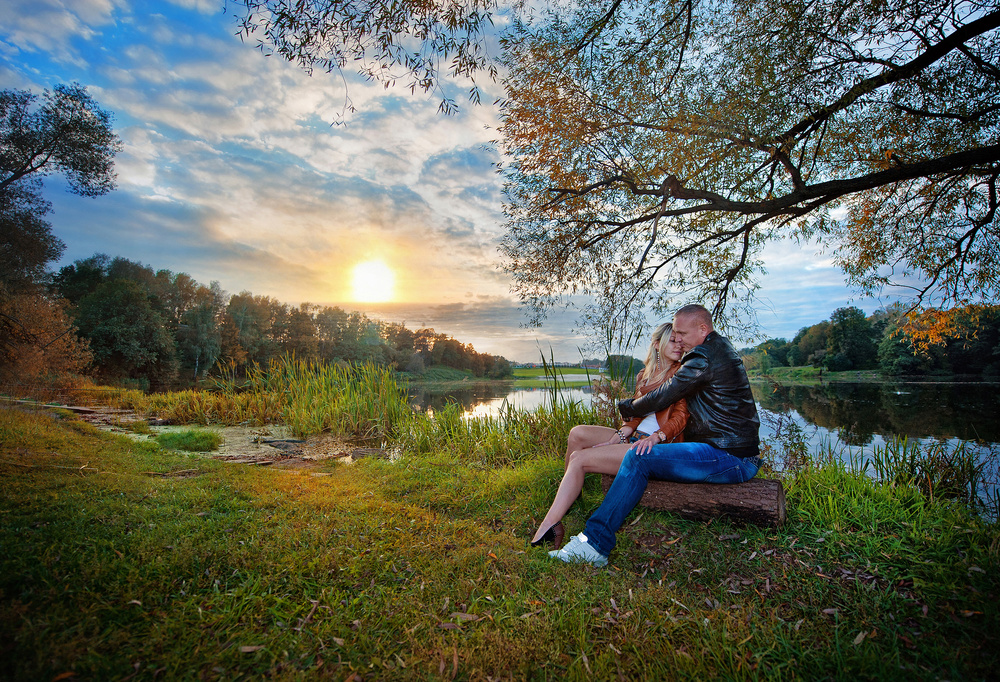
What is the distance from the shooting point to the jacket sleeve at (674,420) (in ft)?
11.8

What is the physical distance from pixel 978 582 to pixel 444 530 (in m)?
3.60

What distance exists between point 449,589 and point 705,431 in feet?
7.48

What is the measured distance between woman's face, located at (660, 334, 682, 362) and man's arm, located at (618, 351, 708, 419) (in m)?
0.29

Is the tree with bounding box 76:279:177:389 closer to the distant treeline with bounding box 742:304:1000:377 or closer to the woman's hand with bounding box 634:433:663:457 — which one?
the woman's hand with bounding box 634:433:663:457

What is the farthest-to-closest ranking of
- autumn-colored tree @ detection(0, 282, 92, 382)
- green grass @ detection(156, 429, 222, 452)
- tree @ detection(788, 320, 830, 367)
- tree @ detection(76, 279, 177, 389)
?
tree @ detection(788, 320, 830, 367), tree @ detection(76, 279, 177, 389), green grass @ detection(156, 429, 222, 452), autumn-colored tree @ detection(0, 282, 92, 382)

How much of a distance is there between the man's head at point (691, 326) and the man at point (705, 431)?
10 cm

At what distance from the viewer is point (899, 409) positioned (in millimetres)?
15461

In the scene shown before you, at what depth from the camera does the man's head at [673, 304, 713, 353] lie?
3.63 meters

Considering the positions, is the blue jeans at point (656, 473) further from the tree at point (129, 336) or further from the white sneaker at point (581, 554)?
the tree at point (129, 336)

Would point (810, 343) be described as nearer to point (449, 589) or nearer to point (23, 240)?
point (449, 589)

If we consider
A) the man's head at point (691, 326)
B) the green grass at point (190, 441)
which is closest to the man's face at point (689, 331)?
the man's head at point (691, 326)

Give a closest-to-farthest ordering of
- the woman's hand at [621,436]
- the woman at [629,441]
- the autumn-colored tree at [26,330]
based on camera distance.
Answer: the woman at [629,441], the woman's hand at [621,436], the autumn-colored tree at [26,330]

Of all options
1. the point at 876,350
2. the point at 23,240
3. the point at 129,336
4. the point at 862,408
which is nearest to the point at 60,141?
the point at 23,240

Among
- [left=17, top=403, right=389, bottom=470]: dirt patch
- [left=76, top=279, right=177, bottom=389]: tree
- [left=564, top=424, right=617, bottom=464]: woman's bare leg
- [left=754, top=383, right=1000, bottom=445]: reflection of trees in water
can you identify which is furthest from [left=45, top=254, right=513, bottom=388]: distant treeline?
[left=754, top=383, right=1000, bottom=445]: reflection of trees in water
